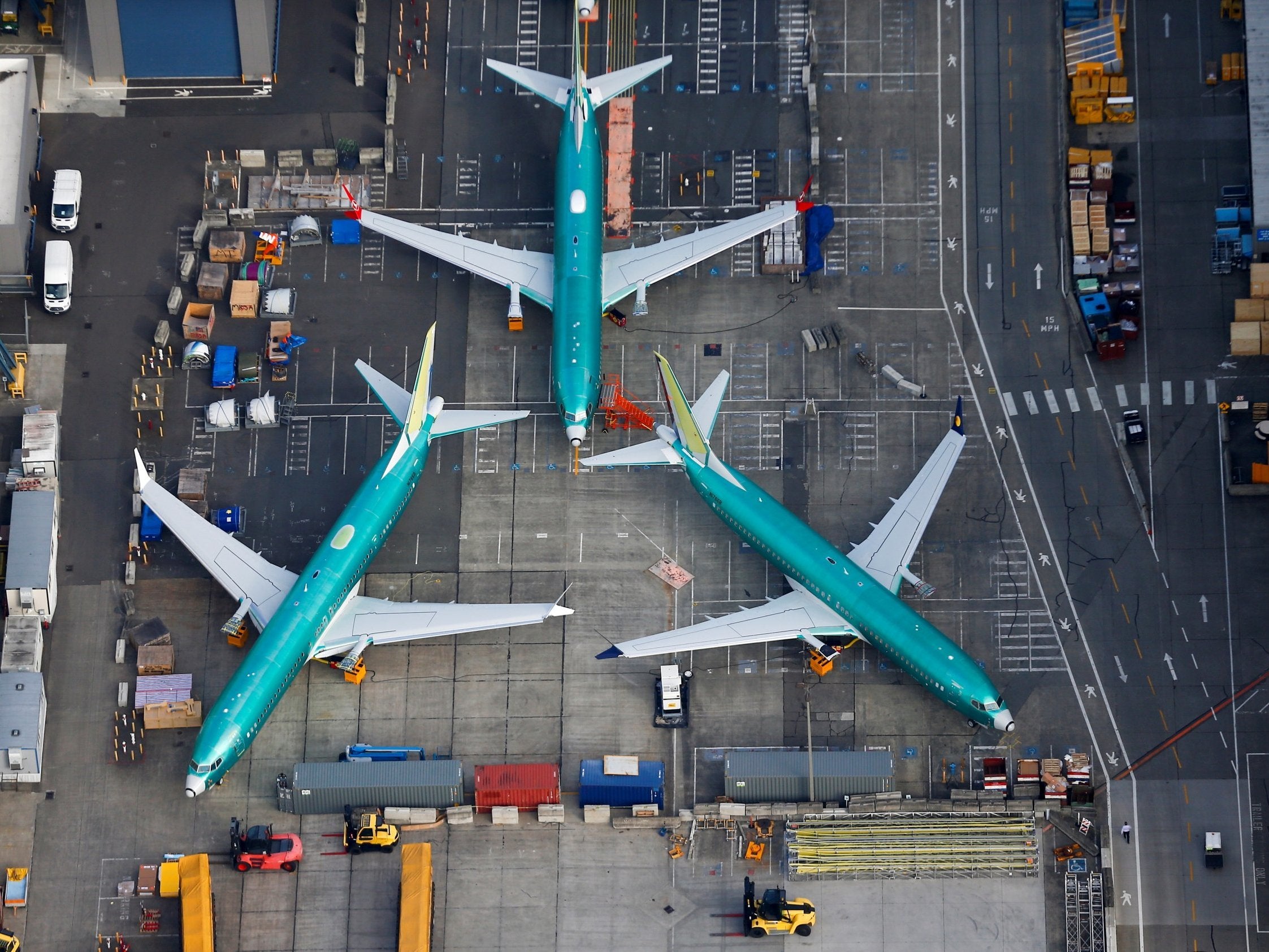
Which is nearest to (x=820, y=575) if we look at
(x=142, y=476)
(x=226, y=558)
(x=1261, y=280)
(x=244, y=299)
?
(x=1261, y=280)

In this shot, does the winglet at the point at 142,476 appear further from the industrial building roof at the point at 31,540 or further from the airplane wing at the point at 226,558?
the industrial building roof at the point at 31,540

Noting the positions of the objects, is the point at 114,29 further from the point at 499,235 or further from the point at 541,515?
the point at 541,515

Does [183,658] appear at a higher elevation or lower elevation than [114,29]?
lower

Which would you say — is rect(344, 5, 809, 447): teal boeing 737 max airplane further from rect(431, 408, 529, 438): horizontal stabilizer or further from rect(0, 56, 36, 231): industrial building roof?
rect(0, 56, 36, 231): industrial building roof

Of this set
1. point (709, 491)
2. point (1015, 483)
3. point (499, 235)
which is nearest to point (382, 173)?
point (499, 235)

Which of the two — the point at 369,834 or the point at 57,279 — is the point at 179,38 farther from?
the point at 369,834

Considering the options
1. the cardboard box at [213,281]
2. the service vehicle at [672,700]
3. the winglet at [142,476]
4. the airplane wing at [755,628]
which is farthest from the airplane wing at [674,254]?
the winglet at [142,476]
